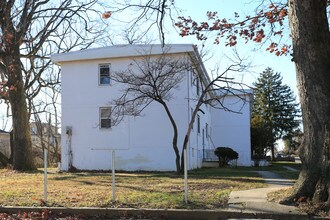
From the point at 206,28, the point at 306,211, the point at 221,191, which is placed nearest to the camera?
the point at 306,211

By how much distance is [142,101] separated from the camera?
2236 centimetres

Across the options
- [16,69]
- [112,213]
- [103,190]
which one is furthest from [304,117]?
[16,69]

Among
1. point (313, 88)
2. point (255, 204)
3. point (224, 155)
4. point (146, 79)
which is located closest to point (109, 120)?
point (146, 79)

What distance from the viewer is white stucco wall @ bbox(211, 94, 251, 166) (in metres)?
36.6

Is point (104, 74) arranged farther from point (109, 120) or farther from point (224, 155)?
point (224, 155)

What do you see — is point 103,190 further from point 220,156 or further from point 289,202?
point 220,156

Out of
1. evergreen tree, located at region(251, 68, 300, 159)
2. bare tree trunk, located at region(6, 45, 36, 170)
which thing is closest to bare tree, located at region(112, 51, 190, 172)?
bare tree trunk, located at region(6, 45, 36, 170)

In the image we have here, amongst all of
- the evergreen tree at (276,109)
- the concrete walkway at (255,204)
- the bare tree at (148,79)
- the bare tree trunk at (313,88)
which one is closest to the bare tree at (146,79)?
the bare tree at (148,79)

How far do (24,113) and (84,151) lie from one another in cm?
396

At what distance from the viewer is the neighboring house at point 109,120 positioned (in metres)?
23.2

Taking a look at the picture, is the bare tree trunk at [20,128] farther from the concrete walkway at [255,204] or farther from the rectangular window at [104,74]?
the concrete walkway at [255,204]

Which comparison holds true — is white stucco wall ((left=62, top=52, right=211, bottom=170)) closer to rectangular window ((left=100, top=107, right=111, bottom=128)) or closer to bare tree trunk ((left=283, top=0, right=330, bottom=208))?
→ rectangular window ((left=100, top=107, right=111, bottom=128))

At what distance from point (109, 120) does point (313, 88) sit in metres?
16.6

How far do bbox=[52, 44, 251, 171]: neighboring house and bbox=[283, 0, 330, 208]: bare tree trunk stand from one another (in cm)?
1398
